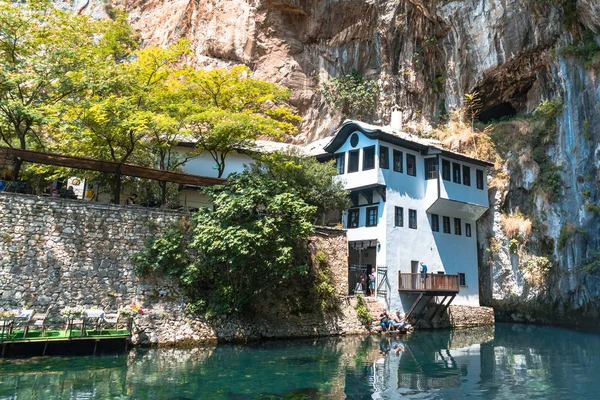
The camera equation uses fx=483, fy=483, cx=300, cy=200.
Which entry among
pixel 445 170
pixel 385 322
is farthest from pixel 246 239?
pixel 445 170

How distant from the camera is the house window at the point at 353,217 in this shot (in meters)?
27.5

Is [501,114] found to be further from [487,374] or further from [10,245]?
[10,245]

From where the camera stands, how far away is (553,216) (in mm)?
29422

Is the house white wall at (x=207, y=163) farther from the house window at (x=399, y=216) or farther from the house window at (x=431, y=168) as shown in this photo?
the house window at (x=431, y=168)

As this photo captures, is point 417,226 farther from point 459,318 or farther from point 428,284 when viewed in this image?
point 459,318

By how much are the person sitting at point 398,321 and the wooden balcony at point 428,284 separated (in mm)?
1614

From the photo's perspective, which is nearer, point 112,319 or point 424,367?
point 424,367

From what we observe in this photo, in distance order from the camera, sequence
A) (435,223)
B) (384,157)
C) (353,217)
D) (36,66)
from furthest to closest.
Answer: (435,223)
(353,217)
(384,157)
(36,66)

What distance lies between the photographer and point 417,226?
2739 cm

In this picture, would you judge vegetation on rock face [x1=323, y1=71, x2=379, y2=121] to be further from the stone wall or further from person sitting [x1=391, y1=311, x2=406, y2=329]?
the stone wall

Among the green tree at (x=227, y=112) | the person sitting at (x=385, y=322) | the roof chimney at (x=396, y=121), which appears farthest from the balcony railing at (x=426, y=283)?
the roof chimney at (x=396, y=121)

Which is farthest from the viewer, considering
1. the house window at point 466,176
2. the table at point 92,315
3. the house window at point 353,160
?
the house window at point 466,176

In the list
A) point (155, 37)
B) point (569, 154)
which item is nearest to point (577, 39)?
point (569, 154)

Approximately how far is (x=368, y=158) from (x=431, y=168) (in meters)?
4.14
